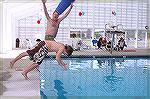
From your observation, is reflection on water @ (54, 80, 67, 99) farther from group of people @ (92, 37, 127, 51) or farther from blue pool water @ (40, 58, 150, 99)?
group of people @ (92, 37, 127, 51)

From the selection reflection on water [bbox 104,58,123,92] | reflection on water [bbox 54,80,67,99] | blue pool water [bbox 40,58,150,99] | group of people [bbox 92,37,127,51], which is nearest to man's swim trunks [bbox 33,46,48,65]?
blue pool water [bbox 40,58,150,99]

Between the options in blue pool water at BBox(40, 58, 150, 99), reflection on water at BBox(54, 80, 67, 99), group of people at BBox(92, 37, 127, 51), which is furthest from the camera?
group of people at BBox(92, 37, 127, 51)

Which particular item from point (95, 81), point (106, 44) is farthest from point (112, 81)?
point (106, 44)

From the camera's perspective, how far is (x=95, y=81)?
7.11 metres

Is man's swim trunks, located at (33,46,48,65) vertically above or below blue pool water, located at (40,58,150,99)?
above

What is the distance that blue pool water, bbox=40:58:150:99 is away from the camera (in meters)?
5.70

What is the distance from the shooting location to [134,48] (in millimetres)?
14094

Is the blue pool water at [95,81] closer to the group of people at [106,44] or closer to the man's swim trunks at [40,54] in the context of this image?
the man's swim trunks at [40,54]

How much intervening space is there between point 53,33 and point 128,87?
1.89 metres

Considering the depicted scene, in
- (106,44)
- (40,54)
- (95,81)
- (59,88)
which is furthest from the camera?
(106,44)

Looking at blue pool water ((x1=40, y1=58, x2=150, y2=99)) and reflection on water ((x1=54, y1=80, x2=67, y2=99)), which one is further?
blue pool water ((x1=40, y1=58, x2=150, y2=99))

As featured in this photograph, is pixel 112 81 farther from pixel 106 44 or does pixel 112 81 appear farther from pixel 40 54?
pixel 106 44

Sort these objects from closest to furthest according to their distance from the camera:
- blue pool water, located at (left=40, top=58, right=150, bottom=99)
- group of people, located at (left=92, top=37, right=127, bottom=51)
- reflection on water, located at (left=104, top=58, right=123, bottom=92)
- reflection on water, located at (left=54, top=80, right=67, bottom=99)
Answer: reflection on water, located at (left=54, top=80, right=67, bottom=99)
blue pool water, located at (left=40, top=58, right=150, bottom=99)
reflection on water, located at (left=104, top=58, right=123, bottom=92)
group of people, located at (left=92, top=37, right=127, bottom=51)

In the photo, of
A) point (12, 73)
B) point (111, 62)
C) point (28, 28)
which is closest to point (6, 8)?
Result: point (28, 28)
